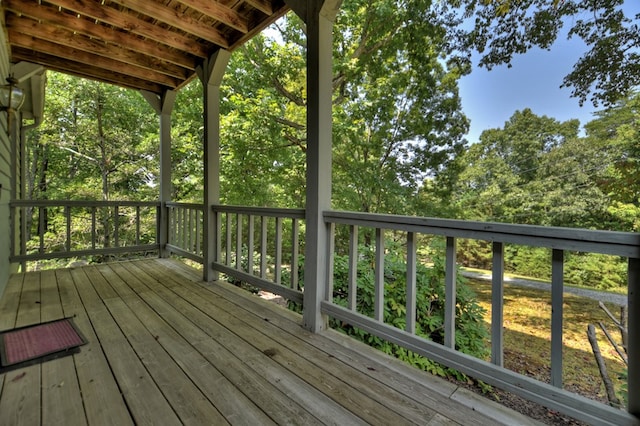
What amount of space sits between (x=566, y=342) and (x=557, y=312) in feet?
16.3

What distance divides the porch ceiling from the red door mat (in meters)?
2.59

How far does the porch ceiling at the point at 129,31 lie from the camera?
2514mm

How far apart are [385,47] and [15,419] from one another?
730cm

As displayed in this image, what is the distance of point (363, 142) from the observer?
657cm

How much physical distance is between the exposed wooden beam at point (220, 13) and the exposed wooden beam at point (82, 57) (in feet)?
5.75

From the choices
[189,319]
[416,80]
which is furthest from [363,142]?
[189,319]

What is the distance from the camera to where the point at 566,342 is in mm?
4742

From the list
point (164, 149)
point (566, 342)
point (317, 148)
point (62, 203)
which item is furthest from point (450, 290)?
point (566, 342)

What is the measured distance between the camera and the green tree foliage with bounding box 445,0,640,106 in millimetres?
3771

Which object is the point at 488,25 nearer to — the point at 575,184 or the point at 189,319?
the point at 575,184

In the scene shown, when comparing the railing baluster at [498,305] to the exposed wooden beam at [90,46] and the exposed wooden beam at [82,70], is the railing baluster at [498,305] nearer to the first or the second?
the exposed wooden beam at [90,46]

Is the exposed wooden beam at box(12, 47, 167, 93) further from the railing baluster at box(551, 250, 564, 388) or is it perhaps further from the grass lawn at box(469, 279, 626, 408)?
the grass lawn at box(469, 279, 626, 408)

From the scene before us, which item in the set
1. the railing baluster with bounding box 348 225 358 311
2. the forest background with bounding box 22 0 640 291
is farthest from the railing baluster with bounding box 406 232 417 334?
the forest background with bounding box 22 0 640 291

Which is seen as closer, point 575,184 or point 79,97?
point 575,184
